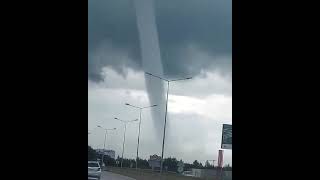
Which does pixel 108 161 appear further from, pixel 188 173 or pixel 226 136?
pixel 226 136

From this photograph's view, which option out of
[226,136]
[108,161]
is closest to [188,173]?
[226,136]

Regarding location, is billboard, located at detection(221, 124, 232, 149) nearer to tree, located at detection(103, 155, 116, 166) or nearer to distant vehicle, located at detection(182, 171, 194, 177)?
distant vehicle, located at detection(182, 171, 194, 177)

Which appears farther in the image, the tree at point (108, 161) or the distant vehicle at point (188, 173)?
the tree at point (108, 161)

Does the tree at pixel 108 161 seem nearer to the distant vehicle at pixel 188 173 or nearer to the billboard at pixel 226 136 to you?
the distant vehicle at pixel 188 173

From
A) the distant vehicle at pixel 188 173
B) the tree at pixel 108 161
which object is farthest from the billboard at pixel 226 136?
the tree at pixel 108 161

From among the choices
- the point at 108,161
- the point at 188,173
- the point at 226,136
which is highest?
the point at 226,136

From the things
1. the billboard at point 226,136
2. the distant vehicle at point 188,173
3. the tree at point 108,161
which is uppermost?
the billboard at point 226,136

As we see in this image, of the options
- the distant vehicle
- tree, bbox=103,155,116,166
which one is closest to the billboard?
the distant vehicle
